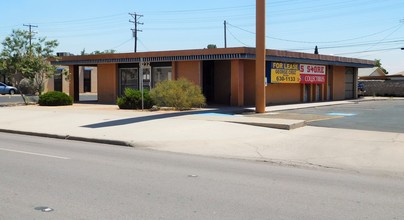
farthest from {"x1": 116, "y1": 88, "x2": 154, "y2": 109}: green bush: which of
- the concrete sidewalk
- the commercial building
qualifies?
the concrete sidewalk

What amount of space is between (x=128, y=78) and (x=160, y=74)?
321cm

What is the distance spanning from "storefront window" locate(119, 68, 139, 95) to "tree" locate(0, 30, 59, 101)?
4712 mm

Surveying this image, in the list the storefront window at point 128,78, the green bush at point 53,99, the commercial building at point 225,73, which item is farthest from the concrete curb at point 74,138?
the storefront window at point 128,78

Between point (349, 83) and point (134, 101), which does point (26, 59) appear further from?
point (349, 83)

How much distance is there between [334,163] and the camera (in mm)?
10969

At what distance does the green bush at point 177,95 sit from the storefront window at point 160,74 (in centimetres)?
620

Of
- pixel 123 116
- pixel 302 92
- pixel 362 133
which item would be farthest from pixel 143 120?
pixel 302 92

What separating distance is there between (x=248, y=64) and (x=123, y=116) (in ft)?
35.2

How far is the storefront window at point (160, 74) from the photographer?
102 ft

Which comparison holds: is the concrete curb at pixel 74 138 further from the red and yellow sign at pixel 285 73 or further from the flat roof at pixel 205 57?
the red and yellow sign at pixel 285 73

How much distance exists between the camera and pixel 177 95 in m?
24.2

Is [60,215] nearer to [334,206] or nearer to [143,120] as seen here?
[334,206]

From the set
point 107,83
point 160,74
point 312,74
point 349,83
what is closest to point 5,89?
point 107,83

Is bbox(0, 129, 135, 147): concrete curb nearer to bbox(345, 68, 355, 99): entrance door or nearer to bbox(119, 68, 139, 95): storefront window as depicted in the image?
bbox(119, 68, 139, 95): storefront window
